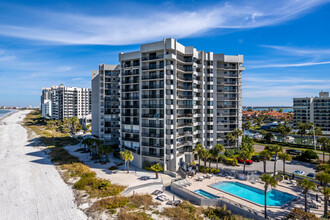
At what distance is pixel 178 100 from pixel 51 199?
111 feet

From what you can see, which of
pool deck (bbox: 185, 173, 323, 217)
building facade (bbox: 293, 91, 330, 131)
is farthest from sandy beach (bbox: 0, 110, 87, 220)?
building facade (bbox: 293, 91, 330, 131)

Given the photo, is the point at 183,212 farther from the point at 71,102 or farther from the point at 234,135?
the point at 71,102

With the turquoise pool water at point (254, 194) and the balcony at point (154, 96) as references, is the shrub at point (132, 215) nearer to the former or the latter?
the turquoise pool water at point (254, 194)

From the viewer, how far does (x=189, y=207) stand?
28875 millimetres

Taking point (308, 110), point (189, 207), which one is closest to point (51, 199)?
point (189, 207)

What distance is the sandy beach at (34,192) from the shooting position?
92.5 feet

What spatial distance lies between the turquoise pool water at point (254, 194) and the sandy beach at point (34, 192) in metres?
27.1

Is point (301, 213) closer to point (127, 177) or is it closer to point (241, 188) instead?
point (241, 188)

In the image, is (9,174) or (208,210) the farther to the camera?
(9,174)

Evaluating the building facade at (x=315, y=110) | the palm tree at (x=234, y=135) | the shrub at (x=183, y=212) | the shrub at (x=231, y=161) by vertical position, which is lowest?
the shrub at (x=183, y=212)

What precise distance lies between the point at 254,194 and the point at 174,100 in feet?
85.5

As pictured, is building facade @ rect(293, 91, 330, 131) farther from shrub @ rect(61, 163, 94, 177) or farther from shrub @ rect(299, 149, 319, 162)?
shrub @ rect(61, 163, 94, 177)

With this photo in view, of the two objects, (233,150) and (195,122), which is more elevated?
(195,122)

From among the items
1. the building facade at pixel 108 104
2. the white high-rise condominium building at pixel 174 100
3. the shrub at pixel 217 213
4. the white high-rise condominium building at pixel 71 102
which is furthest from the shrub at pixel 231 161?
the white high-rise condominium building at pixel 71 102
